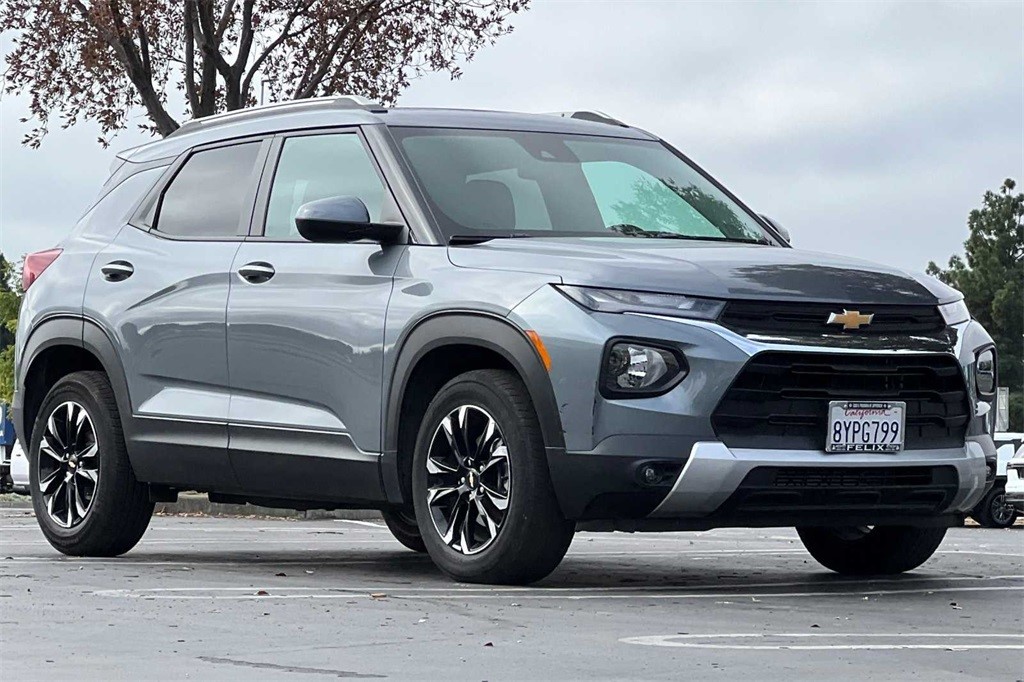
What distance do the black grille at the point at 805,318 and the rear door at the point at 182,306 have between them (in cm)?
250

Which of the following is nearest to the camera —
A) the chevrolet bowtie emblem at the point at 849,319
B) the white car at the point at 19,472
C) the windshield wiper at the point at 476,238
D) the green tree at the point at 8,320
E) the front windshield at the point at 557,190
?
the chevrolet bowtie emblem at the point at 849,319

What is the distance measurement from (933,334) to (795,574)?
1.73 meters

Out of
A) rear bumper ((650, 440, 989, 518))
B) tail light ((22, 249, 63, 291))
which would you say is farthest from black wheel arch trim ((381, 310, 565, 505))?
tail light ((22, 249, 63, 291))

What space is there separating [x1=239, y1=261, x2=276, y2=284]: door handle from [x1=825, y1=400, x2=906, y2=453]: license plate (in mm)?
2546

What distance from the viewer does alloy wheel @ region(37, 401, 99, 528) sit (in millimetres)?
9664

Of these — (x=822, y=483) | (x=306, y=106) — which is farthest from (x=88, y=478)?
(x=822, y=483)

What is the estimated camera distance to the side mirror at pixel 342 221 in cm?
810

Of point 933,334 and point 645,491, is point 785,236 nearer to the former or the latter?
point 933,334

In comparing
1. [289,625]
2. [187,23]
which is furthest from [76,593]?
[187,23]

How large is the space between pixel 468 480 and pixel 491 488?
134 mm

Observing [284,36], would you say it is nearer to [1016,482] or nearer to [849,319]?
[1016,482]

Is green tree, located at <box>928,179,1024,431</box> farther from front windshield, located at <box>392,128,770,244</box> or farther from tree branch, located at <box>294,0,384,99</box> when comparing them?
front windshield, located at <box>392,128,770,244</box>

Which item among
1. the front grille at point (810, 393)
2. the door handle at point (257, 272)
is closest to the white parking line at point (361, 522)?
the door handle at point (257, 272)

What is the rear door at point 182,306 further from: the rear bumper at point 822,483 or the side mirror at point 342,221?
the rear bumper at point 822,483
